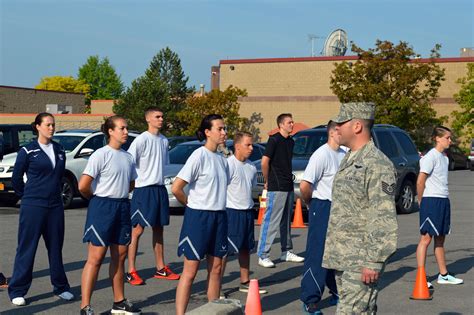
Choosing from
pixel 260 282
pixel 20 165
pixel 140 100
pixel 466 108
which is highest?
pixel 140 100

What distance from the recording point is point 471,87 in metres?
50.5

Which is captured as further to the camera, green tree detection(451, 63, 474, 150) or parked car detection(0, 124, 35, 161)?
green tree detection(451, 63, 474, 150)

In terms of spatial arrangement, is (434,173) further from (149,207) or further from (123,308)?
(123,308)

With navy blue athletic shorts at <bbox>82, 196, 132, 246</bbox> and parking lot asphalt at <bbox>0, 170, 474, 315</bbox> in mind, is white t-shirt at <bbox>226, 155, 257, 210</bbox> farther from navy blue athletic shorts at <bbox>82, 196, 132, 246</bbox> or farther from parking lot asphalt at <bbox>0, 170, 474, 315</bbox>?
navy blue athletic shorts at <bbox>82, 196, 132, 246</bbox>

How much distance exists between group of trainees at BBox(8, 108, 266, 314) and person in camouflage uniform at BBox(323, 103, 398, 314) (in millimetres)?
2198

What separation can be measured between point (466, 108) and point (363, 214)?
157 feet

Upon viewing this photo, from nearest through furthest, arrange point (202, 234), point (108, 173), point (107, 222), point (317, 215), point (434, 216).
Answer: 1. point (202, 234)
2. point (107, 222)
3. point (108, 173)
4. point (317, 215)
5. point (434, 216)

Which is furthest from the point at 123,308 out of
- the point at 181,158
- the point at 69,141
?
the point at 69,141

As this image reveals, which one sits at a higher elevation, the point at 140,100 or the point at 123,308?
the point at 140,100

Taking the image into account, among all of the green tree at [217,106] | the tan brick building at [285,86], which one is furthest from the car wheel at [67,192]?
the tan brick building at [285,86]

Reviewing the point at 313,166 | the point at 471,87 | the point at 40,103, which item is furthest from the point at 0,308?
the point at 40,103

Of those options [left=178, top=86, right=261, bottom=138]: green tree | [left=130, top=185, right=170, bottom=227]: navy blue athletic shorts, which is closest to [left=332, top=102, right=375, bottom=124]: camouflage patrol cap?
[left=130, top=185, right=170, bottom=227]: navy blue athletic shorts

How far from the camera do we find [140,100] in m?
65.4

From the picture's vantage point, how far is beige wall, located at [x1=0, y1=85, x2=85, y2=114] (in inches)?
2867
